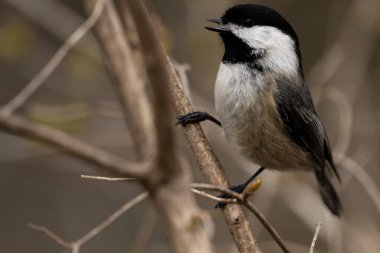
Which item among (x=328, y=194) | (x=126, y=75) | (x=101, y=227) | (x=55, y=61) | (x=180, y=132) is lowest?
(x=328, y=194)

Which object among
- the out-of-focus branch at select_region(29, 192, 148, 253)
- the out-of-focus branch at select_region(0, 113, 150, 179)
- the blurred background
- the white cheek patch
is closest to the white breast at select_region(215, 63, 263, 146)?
the white cheek patch

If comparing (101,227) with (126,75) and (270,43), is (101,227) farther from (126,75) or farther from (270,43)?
(270,43)

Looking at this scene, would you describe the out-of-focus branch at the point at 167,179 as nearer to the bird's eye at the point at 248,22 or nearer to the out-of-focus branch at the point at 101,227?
the out-of-focus branch at the point at 101,227

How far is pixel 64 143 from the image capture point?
40.8 inches

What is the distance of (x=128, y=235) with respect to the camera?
5504 millimetres

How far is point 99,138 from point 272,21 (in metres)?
1.83

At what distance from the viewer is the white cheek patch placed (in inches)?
122

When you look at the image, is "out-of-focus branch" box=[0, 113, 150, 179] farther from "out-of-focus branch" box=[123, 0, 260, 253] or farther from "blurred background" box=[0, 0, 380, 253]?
"blurred background" box=[0, 0, 380, 253]

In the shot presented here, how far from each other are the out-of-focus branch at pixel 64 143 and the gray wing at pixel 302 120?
2.15 meters

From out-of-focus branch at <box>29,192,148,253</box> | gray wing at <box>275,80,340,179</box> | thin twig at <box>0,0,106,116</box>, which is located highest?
thin twig at <box>0,0,106,116</box>

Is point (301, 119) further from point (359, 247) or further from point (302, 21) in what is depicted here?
point (302, 21)

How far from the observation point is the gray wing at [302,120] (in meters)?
3.22

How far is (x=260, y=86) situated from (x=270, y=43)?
0.74 feet

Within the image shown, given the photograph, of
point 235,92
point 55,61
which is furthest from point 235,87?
point 55,61
